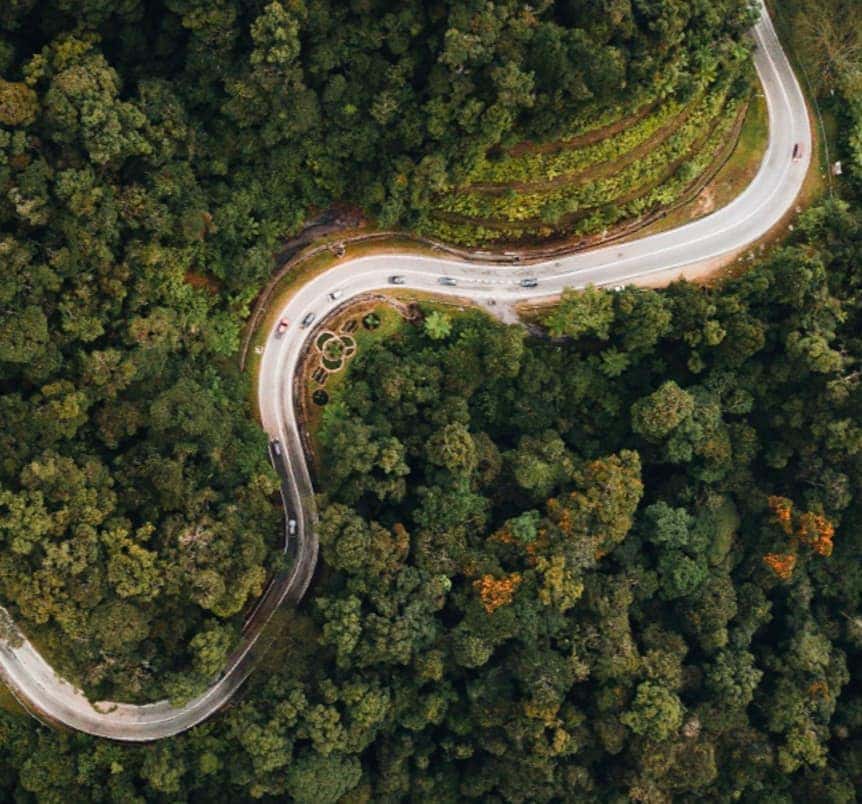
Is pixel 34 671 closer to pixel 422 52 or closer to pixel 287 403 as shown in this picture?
pixel 287 403

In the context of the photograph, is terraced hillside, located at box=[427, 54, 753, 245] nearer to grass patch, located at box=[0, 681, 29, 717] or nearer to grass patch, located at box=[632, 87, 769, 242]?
grass patch, located at box=[632, 87, 769, 242]

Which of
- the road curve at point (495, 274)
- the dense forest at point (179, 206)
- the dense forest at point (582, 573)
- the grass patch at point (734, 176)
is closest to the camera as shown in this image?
the dense forest at point (179, 206)

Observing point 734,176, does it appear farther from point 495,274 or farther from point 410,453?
point 410,453

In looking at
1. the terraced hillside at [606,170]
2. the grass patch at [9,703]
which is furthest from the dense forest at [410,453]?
the terraced hillside at [606,170]

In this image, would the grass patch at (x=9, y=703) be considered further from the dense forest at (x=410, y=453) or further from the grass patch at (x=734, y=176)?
the grass patch at (x=734, y=176)

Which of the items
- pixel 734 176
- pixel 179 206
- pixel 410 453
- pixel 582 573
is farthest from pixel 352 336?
pixel 734 176

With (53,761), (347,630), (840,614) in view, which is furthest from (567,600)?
(53,761)
